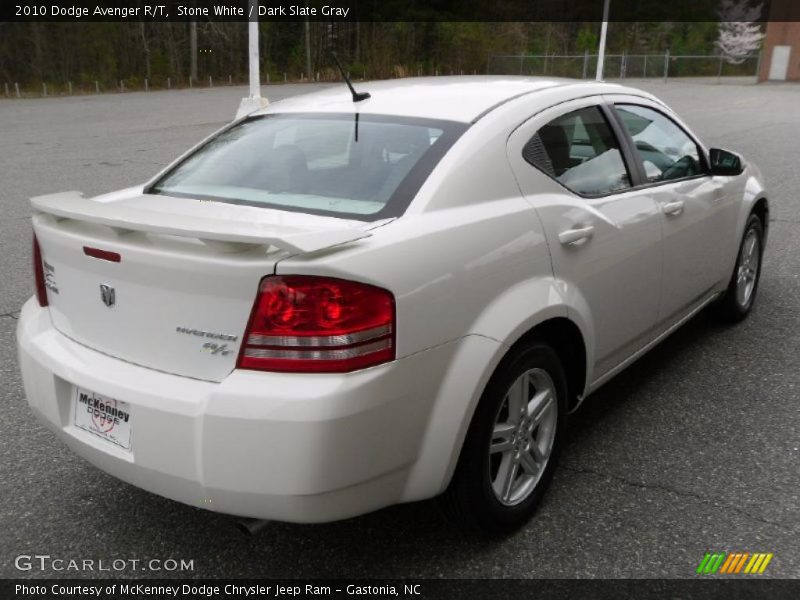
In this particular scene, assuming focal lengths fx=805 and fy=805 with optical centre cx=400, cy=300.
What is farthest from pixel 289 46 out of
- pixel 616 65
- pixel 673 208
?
pixel 673 208

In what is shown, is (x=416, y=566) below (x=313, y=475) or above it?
below

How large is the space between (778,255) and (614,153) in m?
4.09

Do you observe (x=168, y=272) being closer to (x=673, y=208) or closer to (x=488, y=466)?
(x=488, y=466)

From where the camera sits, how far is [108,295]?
8.15 ft

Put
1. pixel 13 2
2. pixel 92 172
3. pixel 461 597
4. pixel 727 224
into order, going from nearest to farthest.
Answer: pixel 461 597
pixel 727 224
pixel 92 172
pixel 13 2

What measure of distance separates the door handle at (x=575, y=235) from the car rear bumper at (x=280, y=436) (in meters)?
0.75

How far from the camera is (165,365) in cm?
236

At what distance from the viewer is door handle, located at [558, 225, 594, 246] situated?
116 inches

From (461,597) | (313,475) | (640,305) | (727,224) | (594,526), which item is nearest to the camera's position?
(313,475)

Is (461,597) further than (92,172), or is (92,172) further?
(92,172)

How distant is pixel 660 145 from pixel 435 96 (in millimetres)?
1369

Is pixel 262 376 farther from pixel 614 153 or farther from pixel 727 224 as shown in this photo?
pixel 727 224

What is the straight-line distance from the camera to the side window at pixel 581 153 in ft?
10.2

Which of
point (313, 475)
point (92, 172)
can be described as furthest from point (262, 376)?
point (92, 172)
